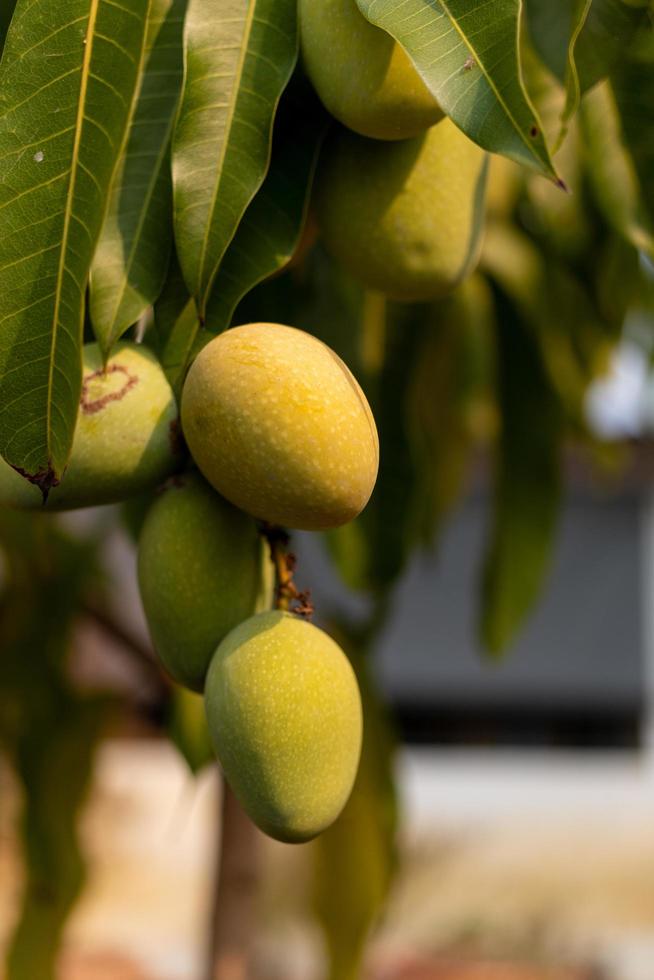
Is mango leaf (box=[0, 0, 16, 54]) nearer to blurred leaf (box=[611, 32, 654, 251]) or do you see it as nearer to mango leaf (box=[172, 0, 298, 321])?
mango leaf (box=[172, 0, 298, 321])

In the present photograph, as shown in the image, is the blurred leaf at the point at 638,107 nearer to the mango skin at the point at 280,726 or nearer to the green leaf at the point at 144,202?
the green leaf at the point at 144,202

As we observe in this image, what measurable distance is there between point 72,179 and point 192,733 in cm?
58

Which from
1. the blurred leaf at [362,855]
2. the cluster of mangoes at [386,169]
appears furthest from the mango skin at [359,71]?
the blurred leaf at [362,855]

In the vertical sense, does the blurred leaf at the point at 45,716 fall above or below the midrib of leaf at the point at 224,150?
below

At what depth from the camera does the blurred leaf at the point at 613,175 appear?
731 mm

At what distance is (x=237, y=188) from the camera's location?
0.48m

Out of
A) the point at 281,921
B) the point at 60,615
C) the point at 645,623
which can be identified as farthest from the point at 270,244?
the point at 645,623

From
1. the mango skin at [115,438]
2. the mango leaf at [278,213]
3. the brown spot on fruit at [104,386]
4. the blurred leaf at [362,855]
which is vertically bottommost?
the blurred leaf at [362,855]

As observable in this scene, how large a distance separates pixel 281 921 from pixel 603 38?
326 centimetres

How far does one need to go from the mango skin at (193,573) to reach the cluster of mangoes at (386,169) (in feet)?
0.44

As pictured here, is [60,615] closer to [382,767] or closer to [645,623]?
[382,767]

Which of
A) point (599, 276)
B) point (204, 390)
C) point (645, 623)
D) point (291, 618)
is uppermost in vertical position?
point (204, 390)

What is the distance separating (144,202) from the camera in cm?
51

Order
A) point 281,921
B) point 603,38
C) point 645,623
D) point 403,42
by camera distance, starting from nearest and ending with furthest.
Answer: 1. point 403,42
2. point 603,38
3. point 281,921
4. point 645,623
